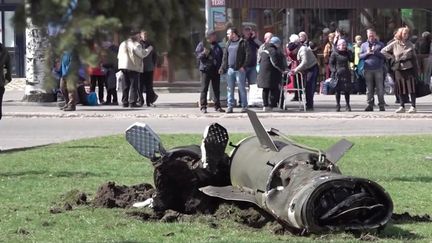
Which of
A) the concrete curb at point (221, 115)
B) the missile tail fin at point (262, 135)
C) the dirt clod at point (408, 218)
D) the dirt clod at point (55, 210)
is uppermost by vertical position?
the missile tail fin at point (262, 135)

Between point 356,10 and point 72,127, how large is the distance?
12.6m

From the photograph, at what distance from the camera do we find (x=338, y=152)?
27.6ft

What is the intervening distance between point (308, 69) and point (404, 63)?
9.06ft

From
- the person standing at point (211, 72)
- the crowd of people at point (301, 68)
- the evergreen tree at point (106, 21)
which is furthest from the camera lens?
the person standing at point (211, 72)

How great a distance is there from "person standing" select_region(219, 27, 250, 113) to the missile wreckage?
481 inches

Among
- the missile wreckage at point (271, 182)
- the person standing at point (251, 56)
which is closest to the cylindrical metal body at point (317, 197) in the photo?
the missile wreckage at point (271, 182)

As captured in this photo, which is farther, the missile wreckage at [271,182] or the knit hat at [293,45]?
the knit hat at [293,45]

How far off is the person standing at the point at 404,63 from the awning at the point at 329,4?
27.4 ft

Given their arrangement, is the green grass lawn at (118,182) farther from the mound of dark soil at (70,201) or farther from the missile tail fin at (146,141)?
the missile tail fin at (146,141)

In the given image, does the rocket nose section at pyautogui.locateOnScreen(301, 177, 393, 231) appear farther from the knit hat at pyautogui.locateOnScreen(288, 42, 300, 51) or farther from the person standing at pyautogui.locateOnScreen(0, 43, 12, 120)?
the knit hat at pyautogui.locateOnScreen(288, 42, 300, 51)

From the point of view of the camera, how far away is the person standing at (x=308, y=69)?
71.1ft

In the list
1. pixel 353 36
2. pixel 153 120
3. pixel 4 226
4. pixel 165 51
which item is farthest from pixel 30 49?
pixel 165 51

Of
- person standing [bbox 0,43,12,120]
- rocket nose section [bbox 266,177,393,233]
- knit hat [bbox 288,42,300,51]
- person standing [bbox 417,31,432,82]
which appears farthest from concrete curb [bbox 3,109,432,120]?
rocket nose section [bbox 266,177,393,233]

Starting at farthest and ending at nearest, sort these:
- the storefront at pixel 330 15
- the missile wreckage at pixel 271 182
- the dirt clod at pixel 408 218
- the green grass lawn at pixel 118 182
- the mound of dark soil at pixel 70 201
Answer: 1. the storefront at pixel 330 15
2. the mound of dark soil at pixel 70 201
3. the dirt clod at pixel 408 218
4. the green grass lawn at pixel 118 182
5. the missile wreckage at pixel 271 182
